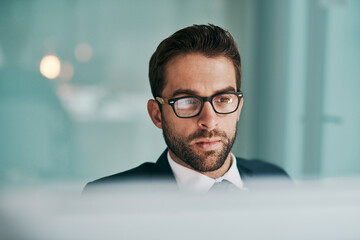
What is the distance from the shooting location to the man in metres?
0.42

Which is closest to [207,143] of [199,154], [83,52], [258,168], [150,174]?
[199,154]

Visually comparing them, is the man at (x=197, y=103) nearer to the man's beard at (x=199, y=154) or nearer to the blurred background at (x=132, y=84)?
the man's beard at (x=199, y=154)

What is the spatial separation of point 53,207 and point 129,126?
7.56 ft

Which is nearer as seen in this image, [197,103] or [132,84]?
[197,103]

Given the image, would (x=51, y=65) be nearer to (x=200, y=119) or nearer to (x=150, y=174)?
(x=150, y=174)

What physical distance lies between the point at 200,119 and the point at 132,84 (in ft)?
6.92

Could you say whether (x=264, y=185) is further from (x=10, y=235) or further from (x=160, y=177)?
(x=160, y=177)

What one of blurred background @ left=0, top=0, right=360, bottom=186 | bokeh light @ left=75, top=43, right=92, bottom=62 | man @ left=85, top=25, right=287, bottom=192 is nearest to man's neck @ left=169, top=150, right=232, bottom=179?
man @ left=85, top=25, right=287, bottom=192

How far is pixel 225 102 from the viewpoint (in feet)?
1.39

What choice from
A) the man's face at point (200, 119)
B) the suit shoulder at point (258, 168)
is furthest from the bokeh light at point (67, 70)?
the man's face at point (200, 119)

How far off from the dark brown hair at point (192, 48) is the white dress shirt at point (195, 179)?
3.9 inches

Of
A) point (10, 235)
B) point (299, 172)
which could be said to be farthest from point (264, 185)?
point (299, 172)

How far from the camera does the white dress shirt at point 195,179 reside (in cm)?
43

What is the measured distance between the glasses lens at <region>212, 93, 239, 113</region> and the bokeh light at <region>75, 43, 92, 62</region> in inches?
88.2
